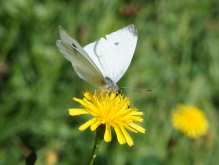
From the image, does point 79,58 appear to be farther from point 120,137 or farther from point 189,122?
point 189,122

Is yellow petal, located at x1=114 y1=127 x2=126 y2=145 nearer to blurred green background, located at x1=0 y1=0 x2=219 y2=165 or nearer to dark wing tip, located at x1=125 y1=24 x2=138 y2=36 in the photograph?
dark wing tip, located at x1=125 y1=24 x2=138 y2=36

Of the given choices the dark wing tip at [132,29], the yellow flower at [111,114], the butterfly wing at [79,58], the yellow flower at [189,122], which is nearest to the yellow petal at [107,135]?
the yellow flower at [111,114]

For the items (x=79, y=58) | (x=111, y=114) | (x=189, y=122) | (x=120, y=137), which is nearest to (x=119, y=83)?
(x=189, y=122)

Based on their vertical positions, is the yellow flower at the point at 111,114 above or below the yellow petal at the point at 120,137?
above

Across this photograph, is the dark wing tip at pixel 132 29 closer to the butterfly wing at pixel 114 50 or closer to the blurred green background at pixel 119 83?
the butterfly wing at pixel 114 50

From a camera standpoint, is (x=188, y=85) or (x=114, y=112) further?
(x=188, y=85)

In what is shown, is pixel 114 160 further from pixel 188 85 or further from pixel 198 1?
pixel 198 1

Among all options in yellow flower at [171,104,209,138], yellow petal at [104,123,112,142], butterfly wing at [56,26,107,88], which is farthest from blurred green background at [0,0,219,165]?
yellow petal at [104,123,112,142]

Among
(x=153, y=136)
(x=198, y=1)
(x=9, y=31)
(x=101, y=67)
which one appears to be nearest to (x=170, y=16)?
(x=198, y=1)
